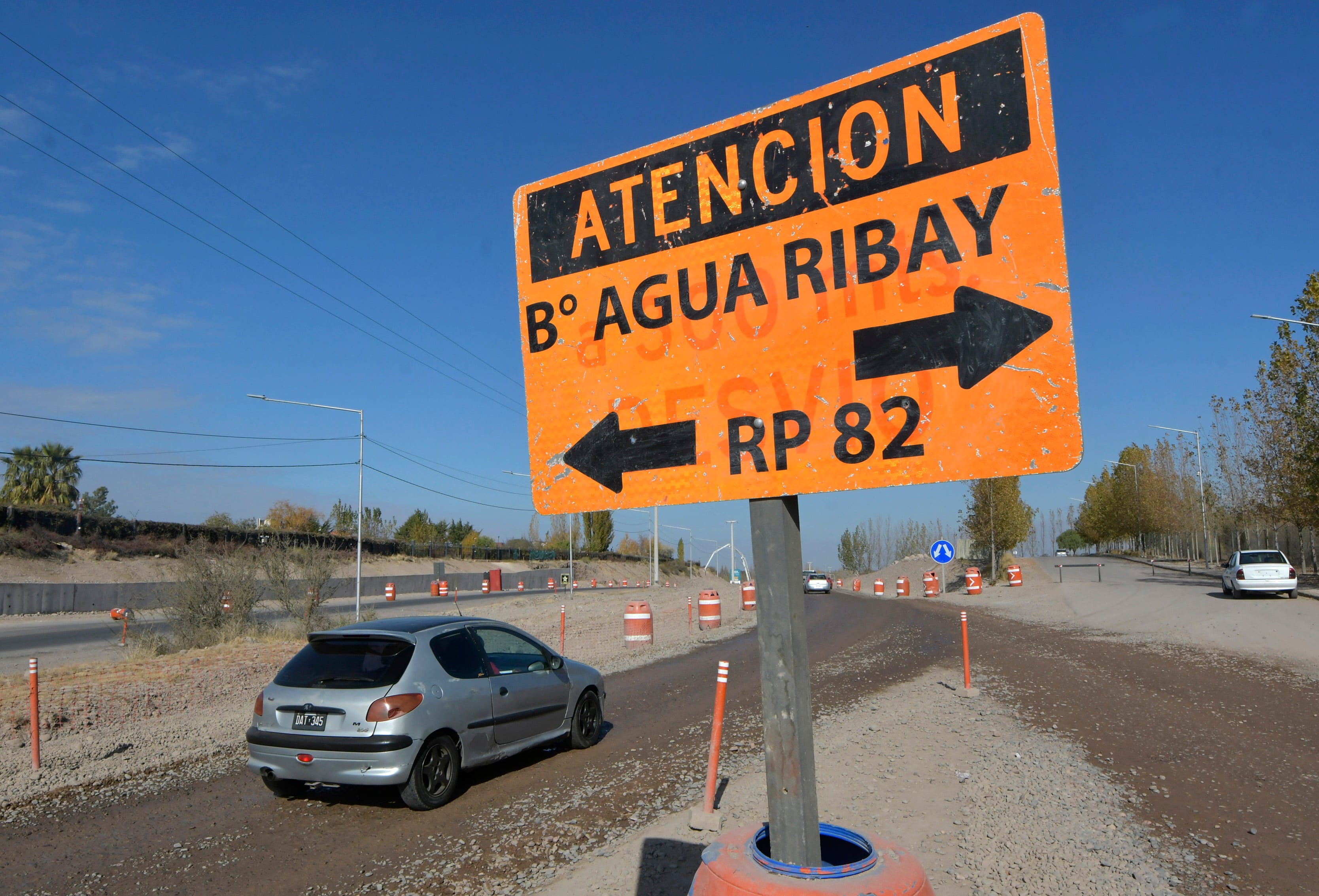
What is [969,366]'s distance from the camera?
214cm

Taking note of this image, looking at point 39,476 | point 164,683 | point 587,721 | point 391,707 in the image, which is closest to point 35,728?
point 391,707

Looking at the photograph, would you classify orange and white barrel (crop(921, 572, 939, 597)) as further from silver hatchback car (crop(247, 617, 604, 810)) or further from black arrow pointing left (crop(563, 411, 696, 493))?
black arrow pointing left (crop(563, 411, 696, 493))

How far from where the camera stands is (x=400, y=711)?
7.22 meters

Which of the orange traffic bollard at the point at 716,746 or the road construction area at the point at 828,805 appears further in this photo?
the orange traffic bollard at the point at 716,746

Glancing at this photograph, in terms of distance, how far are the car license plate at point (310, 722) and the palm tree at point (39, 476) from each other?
2729 inches

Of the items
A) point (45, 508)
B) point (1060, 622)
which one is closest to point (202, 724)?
point (1060, 622)

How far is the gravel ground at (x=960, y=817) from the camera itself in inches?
204

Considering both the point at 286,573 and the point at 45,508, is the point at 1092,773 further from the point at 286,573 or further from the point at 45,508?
the point at 45,508

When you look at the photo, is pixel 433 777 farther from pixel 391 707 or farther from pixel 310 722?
pixel 310 722

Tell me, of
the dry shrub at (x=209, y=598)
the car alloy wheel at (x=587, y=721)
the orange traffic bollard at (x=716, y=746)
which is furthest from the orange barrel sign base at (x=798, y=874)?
the dry shrub at (x=209, y=598)

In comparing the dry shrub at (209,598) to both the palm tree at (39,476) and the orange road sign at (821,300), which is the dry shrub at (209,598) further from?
the palm tree at (39,476)

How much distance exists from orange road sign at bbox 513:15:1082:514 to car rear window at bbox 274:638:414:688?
534 cm

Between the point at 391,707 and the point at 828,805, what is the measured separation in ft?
12.4

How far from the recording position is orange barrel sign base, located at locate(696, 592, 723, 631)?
26141mm
